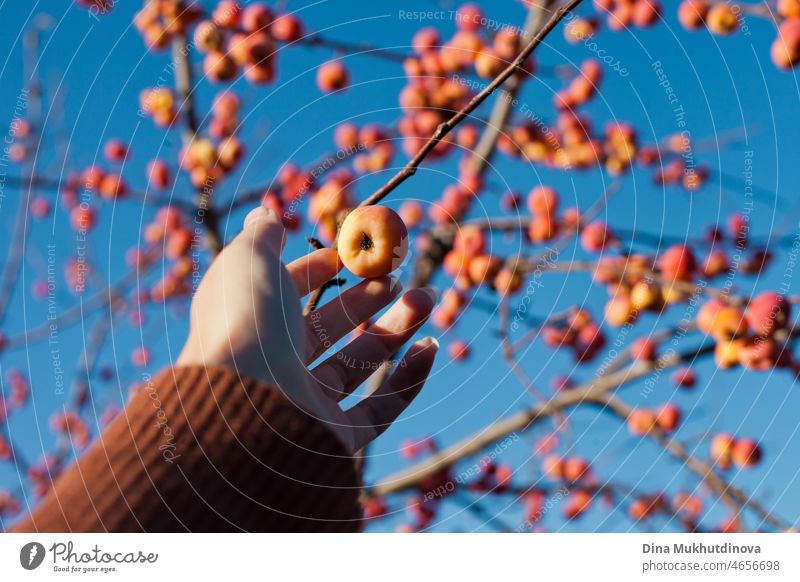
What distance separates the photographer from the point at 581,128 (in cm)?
308

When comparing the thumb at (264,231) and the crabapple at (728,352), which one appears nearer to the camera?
the thumb at (264,231)

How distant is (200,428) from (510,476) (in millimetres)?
2239

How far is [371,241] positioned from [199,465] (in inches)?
25.0

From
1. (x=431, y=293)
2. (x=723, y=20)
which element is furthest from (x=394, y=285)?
(x=723, y=20)

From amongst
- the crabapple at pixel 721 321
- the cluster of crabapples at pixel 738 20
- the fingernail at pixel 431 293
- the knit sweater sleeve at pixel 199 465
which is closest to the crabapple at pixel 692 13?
the cluster of crabapples at pixel 738 20

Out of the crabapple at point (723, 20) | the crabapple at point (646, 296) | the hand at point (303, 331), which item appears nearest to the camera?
the hand at point (303, 331)

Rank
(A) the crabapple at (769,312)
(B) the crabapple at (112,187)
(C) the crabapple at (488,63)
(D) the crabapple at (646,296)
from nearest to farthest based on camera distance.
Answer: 1. (A) the crabapple at (769,312)
2. (D) the crabapple at (646,296)
3. (C) the crabapple at (488,63)
4. (B) the crabapple at (112,187)

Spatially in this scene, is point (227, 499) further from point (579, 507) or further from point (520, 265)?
point (579, 507)

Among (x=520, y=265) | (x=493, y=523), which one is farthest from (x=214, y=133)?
(x=493, y=523)

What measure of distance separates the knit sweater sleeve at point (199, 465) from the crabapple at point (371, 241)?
47cm

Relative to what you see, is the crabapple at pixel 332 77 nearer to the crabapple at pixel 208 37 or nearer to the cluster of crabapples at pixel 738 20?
the crabapple at pixel 208 37

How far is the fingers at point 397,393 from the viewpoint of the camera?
1.28 metres

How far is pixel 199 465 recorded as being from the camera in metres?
0.88

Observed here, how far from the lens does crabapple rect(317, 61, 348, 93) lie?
3.04 m
